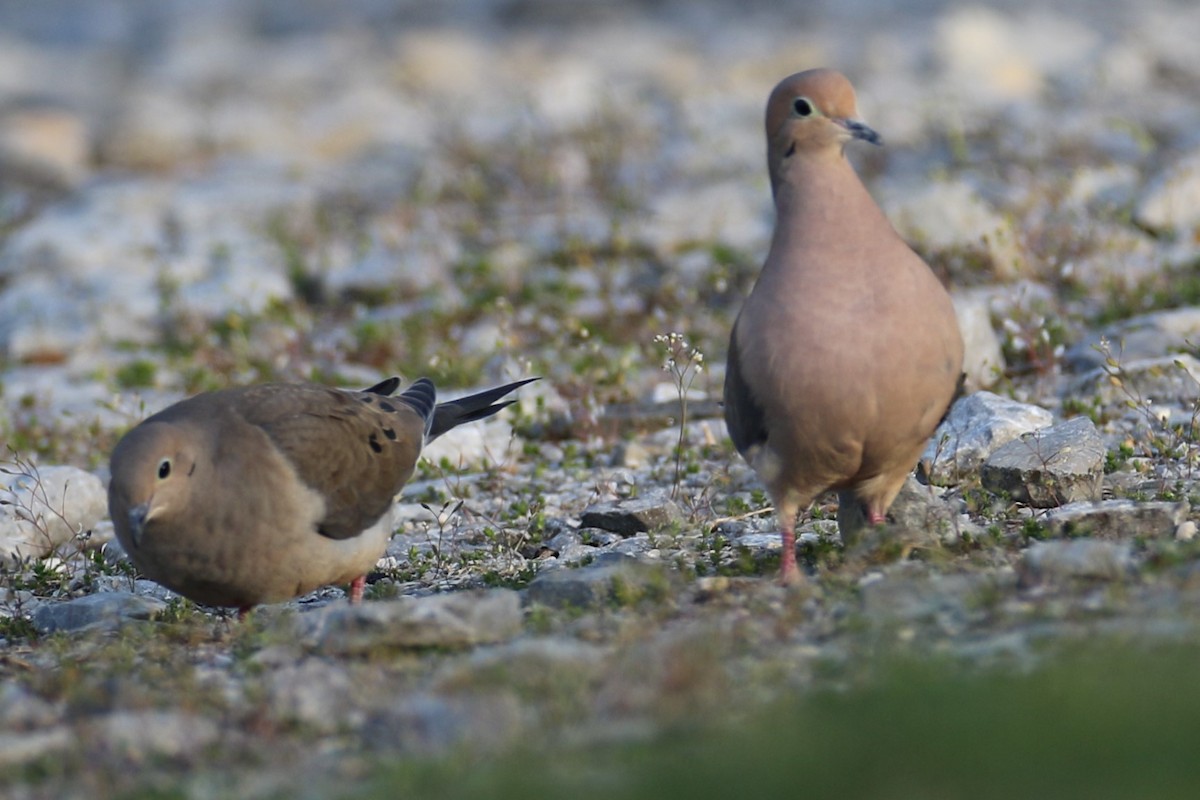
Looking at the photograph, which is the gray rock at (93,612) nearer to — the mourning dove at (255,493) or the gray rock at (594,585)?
the mourning dove at (255,493)

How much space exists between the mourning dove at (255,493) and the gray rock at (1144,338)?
4.43m

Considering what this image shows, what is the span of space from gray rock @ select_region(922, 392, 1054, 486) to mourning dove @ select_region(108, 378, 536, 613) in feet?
8.23

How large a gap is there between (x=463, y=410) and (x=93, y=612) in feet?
6.70

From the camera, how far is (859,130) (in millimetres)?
5777

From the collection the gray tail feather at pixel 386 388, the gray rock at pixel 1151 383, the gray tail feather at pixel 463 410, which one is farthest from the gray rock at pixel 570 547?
the gray rock at pixel 1151 383

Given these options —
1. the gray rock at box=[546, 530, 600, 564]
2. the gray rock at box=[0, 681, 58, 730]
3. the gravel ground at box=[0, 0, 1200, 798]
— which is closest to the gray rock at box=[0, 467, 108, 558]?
the gravel ground at box=[0, 0, 1200, 798]

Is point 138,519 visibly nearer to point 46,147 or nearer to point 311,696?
point 311,696

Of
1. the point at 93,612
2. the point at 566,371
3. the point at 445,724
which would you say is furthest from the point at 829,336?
the point at 566,371

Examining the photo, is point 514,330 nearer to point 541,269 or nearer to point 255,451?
point 541,269

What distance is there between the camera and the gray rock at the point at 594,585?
562 cm

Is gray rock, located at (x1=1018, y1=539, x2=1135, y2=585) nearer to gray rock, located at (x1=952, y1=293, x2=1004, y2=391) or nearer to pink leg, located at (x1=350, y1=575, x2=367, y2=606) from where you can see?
pink leg, located at (x1=350, y1=575, x2=367, y2=606)

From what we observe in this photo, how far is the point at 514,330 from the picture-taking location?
36.1 feet

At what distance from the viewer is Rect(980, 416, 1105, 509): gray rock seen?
6738 millimetres

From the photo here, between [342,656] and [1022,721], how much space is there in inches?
90.6
